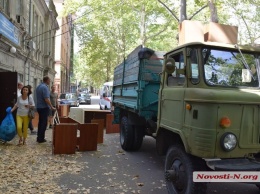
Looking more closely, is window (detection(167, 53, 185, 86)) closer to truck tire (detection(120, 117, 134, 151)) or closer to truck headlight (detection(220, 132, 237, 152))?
truck headlight (detection(220, 132, 237, 152))

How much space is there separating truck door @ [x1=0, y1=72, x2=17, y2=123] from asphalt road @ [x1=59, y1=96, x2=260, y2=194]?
3.92 m

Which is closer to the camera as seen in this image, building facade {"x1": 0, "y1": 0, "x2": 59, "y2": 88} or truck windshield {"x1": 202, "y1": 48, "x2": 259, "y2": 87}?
truck windshield {"x1": 202, "y1": 48, "x2": 259, "y2": 87}

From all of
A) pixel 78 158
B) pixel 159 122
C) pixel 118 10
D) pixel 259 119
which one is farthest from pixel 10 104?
pixel 118 10

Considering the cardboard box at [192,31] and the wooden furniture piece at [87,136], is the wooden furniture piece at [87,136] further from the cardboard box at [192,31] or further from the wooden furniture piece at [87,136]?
the cardboard box at [192,31]

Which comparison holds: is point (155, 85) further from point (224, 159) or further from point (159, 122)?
point (224, 159)

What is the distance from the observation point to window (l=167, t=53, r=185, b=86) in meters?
4.53

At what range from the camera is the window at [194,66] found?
4.23 metres

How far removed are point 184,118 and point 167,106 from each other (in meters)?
0.73

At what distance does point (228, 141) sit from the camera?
3.76 metres

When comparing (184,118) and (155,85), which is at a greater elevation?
(155,85)

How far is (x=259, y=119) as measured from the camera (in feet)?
12.8

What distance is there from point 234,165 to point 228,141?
29 centimetres

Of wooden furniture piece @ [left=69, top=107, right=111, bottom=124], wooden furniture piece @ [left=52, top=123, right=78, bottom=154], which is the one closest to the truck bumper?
wooden furniture piece @ [left=52, top=123, right=78, bottom=154]

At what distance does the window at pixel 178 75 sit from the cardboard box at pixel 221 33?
663 mm
